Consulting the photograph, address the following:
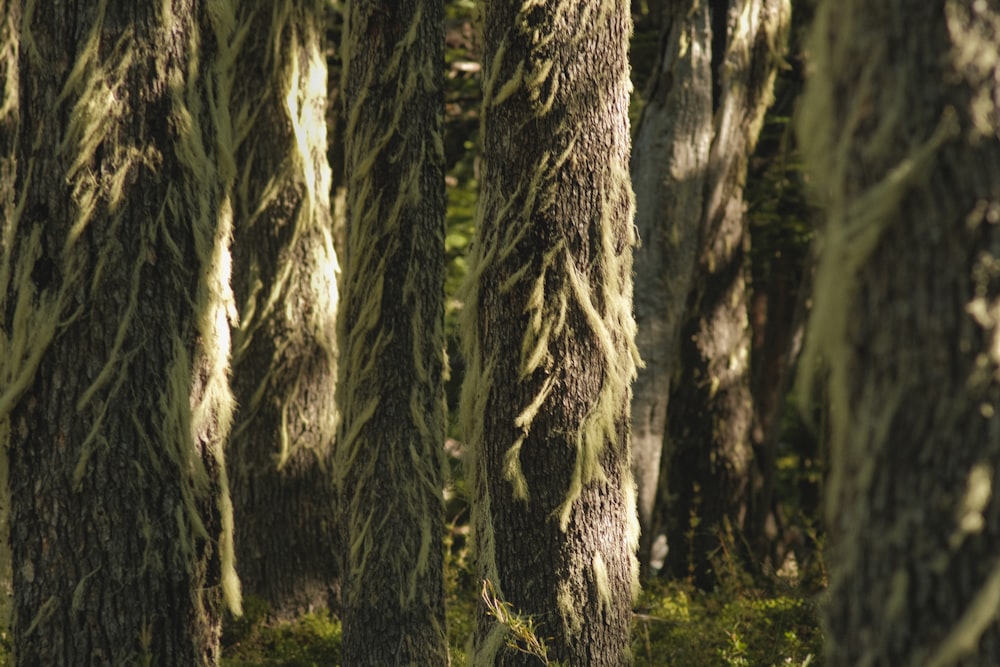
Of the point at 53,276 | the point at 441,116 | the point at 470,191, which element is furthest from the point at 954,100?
the point at 470,191

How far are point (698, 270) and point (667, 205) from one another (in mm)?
913

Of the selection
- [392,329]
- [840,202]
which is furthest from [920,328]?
[392,329]

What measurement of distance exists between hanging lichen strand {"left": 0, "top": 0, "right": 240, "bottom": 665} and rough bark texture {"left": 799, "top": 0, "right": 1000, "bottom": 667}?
268 centimetres

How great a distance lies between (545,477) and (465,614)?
322 cm

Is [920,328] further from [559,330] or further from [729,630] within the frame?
[729,630]

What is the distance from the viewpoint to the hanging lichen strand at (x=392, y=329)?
5.36m

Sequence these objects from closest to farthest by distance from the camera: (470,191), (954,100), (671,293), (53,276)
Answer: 1. (954,100)
2. (53,276)
3. (671,293)
4. (470,191)

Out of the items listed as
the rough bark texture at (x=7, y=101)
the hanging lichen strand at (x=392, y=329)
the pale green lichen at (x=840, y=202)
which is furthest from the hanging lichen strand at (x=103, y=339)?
the pale green lichen at (x=840, y=202)

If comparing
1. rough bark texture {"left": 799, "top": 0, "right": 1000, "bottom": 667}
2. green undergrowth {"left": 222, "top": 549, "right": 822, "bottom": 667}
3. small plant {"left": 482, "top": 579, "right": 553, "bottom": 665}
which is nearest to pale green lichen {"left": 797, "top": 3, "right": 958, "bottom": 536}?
rough bark texture {"left": 799, "top": 0, "right": 1000, "bottom": 667}

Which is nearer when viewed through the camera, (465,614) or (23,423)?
(23,423)

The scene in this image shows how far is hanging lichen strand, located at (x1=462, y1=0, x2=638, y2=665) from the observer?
4.12 meters

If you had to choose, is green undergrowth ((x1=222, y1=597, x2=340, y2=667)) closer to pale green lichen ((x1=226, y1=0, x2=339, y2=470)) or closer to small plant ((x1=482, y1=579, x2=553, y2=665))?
pale green lichen ((x1=226, y1=0, x2=339, y2=470))

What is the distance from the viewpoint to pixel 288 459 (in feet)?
22.5

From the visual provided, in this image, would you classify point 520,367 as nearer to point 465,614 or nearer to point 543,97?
point 543,97
